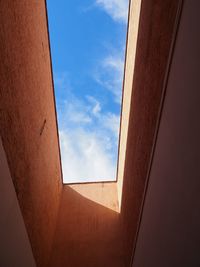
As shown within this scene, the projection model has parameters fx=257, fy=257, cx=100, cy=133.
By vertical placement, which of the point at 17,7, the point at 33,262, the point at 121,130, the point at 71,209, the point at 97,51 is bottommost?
the point at 33,262

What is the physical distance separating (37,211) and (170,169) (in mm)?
2410

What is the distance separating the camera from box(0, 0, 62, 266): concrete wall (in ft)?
8.43

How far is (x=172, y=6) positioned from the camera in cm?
198

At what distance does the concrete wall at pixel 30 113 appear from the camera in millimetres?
2568

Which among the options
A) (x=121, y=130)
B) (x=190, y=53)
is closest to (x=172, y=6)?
(x=190, y=53)

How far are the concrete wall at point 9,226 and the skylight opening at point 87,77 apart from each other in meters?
3.01

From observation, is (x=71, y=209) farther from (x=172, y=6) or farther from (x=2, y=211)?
(x=172, y=6)

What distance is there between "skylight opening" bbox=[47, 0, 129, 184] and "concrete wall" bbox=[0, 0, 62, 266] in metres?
0.30

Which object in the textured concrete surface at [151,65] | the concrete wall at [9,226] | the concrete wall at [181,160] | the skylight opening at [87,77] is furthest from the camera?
the skylight opening at [87,77]

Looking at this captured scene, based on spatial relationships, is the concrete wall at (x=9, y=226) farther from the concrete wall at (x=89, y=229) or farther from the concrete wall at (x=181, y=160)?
the concrete wall at (x=89, y=229)

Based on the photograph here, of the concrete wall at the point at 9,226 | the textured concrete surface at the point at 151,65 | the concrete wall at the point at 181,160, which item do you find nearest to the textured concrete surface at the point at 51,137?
the textured concrete surface at the point at 151,65

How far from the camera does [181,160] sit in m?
1.69

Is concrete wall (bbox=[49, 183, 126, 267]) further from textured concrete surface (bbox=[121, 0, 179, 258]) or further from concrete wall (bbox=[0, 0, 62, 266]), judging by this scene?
textured concrete surface (bbox=[121, 0, 179, 258])

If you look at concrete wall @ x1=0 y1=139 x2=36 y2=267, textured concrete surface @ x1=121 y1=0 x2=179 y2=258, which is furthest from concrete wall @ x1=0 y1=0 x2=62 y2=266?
textured concrete surface @ x1=121 y1=0 x2=179 y2=258
